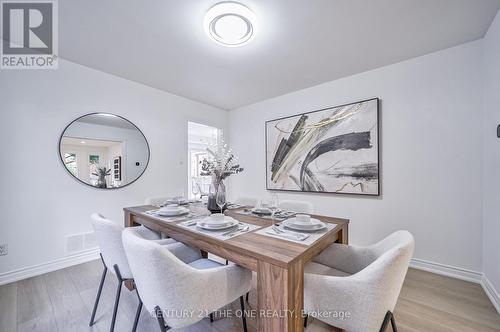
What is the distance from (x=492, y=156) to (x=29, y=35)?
450 centimetres

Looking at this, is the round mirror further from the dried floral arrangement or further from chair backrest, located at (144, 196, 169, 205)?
the dried floral arrangement

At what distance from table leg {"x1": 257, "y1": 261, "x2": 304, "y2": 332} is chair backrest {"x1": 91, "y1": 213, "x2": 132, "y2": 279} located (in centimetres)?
91

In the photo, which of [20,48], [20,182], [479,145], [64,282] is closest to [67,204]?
[20,182]

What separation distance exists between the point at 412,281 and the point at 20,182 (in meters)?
4.18

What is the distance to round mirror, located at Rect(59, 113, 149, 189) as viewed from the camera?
2406 mm

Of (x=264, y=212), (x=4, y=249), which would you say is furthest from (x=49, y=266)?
(x=264, y=212)

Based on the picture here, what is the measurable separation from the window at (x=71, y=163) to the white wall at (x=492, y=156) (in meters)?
4.23

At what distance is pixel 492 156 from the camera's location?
175 centimetres

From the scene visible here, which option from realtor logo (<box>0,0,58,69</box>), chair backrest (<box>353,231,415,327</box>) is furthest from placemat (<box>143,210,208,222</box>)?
realtor logo (<box>0,0,58,69</box>)

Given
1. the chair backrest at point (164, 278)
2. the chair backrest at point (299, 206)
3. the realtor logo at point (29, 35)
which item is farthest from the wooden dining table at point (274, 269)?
the realtor logo at point (29, 35)

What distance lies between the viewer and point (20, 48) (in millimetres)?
2121

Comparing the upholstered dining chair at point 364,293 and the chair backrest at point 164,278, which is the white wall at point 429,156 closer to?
the upholstered dining chair at point 364,293

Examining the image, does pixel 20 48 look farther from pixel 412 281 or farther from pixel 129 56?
pixel 412 281

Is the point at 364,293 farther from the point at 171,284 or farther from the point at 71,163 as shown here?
→ the point at 71,163
